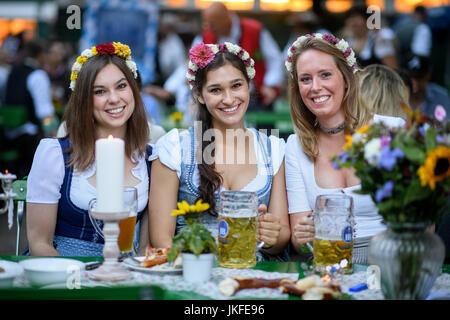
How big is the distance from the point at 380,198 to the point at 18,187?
1.74 metres

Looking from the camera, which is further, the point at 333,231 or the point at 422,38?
the point at 422,38

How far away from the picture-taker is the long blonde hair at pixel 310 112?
2578 mm

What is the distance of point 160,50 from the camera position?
9.81 m

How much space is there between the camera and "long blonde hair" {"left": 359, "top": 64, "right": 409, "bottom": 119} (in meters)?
3.18

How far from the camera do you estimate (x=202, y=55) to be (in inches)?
99.7

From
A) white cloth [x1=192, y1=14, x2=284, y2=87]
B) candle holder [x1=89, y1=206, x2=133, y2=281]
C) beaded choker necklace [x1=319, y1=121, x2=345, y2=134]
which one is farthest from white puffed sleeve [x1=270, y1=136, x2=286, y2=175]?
white cloth [x1=192, y1=14, x2=284, y2=87]

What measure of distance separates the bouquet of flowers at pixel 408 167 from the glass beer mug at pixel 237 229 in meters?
0.46

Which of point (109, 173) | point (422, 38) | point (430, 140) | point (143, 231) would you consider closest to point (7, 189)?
point (143, 231)

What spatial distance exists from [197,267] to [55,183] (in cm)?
100

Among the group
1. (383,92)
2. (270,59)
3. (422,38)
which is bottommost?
(383,92)

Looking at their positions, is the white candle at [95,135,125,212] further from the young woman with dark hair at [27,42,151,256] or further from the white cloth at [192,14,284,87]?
the white cloth at [192,14,284,87]

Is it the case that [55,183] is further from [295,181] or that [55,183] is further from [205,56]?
[295,181]
